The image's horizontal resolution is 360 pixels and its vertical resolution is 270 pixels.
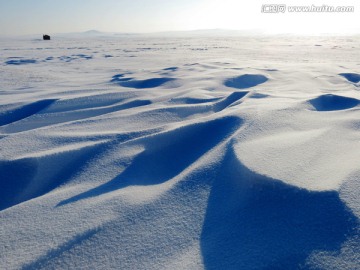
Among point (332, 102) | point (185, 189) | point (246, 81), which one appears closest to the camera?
point (185, 189)

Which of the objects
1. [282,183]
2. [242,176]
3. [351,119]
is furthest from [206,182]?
[351,119]

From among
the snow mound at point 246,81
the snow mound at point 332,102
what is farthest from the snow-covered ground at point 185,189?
the snow mound at point 246,81

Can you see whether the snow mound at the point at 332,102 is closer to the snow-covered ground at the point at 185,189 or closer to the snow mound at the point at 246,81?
the snow-covered ground at the point at 185,189

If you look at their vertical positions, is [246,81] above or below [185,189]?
above

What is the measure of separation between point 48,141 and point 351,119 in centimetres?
173

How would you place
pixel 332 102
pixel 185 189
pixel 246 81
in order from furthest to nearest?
1. pixel 246 81
2. pixel 332 102
3. pixel 185 189

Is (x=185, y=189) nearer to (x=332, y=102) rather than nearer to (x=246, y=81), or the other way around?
(x=332, y=102)

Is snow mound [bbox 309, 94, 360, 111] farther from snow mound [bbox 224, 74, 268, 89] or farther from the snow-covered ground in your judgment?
snow mound [bbox 224, 74, 268, 89]

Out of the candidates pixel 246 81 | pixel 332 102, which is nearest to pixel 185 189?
pixel 332 102

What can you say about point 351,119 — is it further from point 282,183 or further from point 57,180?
point 57,180

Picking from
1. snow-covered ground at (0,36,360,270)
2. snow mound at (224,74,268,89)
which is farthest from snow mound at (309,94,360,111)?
snow mound at (224,74,268,89)

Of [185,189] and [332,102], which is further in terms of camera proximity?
[332,102]

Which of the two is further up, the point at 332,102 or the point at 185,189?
the point at 332,102

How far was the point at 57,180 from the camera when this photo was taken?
3.85 ft
